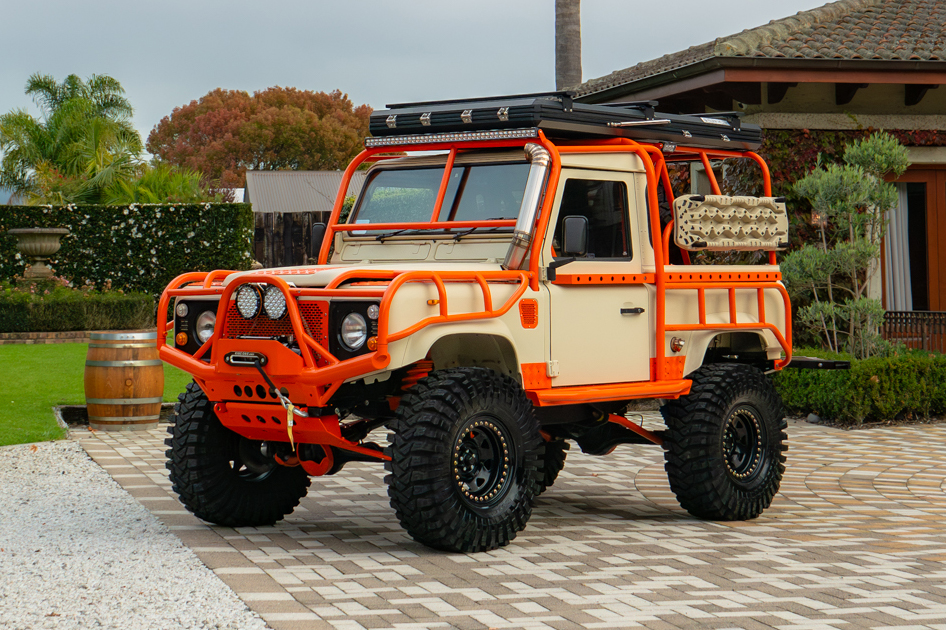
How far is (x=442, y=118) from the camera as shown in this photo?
6613mm

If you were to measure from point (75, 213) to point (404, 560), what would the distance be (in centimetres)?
1702

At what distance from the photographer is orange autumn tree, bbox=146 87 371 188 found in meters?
61.9

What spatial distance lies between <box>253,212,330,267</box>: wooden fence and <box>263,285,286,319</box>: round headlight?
15.8 meters

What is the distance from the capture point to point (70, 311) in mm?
18406

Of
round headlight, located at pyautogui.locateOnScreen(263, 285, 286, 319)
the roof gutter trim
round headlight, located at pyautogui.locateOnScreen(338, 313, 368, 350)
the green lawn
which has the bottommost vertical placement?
the green lawn

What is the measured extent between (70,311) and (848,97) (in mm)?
12655

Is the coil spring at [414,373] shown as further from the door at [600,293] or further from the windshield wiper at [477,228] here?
the windshield wiper at [477,228]

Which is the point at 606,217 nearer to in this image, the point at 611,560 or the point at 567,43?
the point at 611,560

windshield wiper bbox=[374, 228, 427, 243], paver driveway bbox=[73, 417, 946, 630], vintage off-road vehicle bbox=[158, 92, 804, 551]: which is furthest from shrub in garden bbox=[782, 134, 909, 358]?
windshield wiper bbox=[374, 228, 427, 243]

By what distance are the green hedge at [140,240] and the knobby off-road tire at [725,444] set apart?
15222mm

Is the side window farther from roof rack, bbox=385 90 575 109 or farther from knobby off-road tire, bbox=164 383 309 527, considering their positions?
knobby off-road tire, bbox=164 383 309 527

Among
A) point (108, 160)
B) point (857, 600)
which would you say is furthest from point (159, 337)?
point (108, 160)

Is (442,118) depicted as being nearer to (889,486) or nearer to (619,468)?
(619,468)

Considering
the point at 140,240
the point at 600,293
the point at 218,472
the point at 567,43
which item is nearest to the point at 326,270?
the point at 218,472
